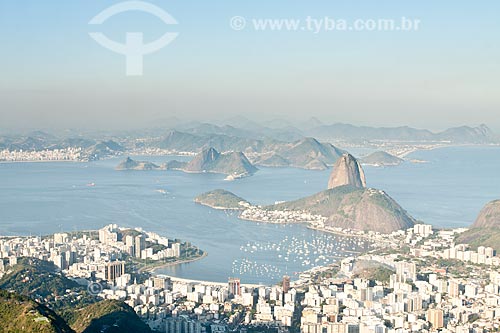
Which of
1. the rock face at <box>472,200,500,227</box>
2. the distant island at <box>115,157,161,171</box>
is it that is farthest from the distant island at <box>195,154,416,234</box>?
the distant island at <box>115,157,161,171</box>

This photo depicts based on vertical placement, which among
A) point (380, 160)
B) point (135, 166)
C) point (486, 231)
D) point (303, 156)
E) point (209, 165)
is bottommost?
point (486, 231)

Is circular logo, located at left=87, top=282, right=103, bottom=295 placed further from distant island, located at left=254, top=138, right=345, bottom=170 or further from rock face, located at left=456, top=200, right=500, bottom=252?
distant island, located at left=254, top=138, right=345, bottom=170

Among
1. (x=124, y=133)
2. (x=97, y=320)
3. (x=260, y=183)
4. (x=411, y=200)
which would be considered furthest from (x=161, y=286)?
(x=124, y=133)

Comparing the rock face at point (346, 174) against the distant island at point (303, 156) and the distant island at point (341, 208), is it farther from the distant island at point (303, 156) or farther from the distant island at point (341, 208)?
the distant island at point (303, 156)

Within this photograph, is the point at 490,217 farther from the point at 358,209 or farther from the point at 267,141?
the point at 267,141

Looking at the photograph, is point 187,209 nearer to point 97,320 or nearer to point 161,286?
point 161,286

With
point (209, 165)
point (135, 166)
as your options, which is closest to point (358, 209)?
point (209, 165)
